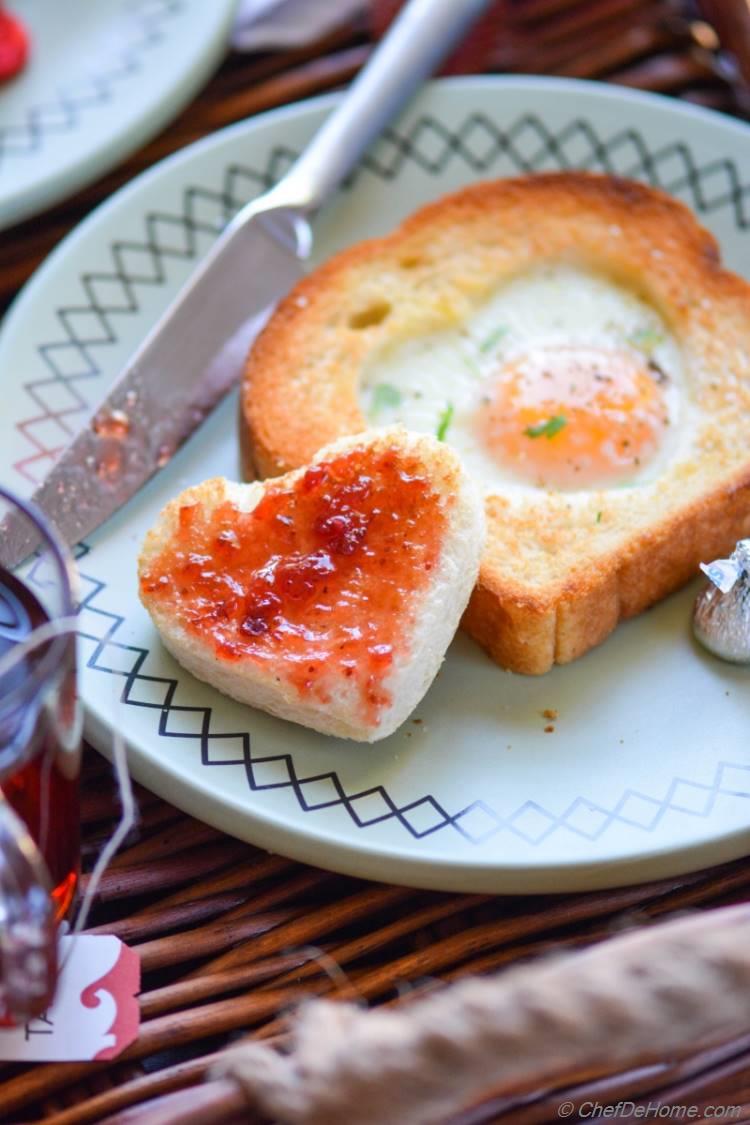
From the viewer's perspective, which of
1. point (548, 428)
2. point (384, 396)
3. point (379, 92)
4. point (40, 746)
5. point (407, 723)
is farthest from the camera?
point (379, 92)

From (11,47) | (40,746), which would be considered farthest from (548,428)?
(11,47)

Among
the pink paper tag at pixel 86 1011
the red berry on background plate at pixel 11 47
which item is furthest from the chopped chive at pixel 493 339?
the red berry on background plate at pixel 11 47

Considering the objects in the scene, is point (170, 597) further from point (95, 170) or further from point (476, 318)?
point (95, 170)

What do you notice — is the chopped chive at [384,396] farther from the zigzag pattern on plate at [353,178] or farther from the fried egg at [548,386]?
the zigzag pattern on plate at [353,178]

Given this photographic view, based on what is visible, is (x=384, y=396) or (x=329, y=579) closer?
(x=329, y=579)

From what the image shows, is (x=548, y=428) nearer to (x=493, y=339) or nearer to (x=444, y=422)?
(x=444, y=422)

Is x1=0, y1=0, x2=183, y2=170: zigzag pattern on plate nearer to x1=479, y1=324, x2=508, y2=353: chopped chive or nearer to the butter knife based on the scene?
the butter knife

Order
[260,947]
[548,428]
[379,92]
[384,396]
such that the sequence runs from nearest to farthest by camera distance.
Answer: [260,947]
[548,428]
[384,396]
[379,92]
